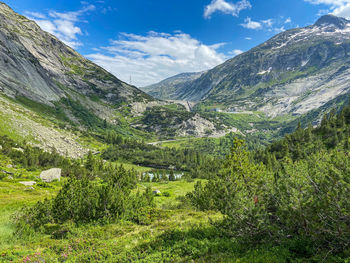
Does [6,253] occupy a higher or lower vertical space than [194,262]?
lower

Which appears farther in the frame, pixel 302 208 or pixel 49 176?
pixel 49 176

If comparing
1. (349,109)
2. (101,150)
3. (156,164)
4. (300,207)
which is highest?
(349,109)

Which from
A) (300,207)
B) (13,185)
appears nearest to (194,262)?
(300,207)

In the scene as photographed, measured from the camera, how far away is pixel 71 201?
24438mm

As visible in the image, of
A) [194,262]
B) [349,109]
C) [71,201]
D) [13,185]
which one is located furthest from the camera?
[349,109]

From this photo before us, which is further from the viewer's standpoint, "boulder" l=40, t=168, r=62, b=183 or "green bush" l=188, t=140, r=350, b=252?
"boulder" l=40, t=168, r=62, b=183

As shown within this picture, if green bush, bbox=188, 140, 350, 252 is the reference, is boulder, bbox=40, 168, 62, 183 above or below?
below

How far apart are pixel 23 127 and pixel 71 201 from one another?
5342 inches

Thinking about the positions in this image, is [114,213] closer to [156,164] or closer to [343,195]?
[343,195]

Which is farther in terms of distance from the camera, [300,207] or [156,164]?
[156,164]

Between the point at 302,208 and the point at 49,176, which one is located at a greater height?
Answer: the point at 302,208

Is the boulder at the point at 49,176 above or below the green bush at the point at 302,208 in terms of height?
below

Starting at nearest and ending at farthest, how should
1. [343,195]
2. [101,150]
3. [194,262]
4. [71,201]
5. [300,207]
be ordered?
[343,195], [300,207], [194,262], [71,201], [101,150]

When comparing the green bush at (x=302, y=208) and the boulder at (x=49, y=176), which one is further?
the boulder at (x=49, y=176)
